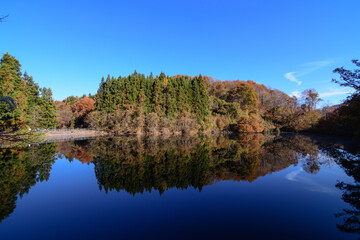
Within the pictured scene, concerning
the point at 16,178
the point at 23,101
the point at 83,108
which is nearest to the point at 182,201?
the point at 16,178

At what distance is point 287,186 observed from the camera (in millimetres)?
5930

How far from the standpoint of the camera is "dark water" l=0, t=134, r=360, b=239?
136 inches

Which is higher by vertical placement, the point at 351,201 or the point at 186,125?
the point at 186,125

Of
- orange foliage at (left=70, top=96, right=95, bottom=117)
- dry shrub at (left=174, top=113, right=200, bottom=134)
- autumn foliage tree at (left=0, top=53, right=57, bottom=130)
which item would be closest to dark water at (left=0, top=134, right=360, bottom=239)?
autumn foliage tree at (left=0, top=53, right=57, bottom=130)

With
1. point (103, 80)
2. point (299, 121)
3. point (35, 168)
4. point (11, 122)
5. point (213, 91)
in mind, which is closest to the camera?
point (35, 168)

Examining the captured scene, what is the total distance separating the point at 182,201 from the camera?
15.9 ft

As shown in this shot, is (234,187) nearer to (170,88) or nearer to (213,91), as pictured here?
(170,88)

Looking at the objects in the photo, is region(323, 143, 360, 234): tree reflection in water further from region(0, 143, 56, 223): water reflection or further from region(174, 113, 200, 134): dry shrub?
region(174, 113, 200, 134): dry shrub

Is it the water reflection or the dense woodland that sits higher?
the dense woodland

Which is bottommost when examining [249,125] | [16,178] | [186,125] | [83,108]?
[16,178]

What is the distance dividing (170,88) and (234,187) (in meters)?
28.9

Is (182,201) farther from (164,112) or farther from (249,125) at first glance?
(249,125)

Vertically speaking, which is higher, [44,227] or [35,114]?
[35,114]

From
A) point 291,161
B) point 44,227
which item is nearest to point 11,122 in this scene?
point 44,227
